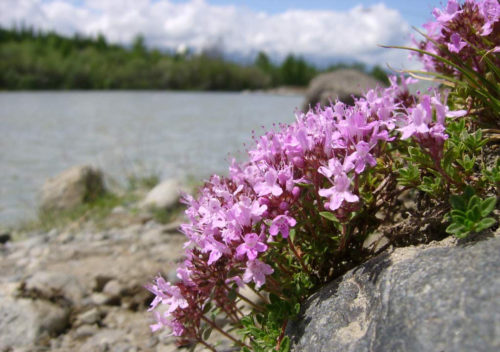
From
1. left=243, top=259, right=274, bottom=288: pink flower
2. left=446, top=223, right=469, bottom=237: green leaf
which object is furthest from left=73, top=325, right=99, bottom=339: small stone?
left=446, top=223, right=469, bottom=237: green leaf

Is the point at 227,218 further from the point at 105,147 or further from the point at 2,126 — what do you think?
the point at 2,126


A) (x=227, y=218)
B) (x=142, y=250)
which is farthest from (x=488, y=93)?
(x=142, y=250)

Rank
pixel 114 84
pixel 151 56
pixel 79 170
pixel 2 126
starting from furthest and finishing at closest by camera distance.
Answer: pixel 151 56
pixel 114 84
pixel 2 126
pixel 79 170

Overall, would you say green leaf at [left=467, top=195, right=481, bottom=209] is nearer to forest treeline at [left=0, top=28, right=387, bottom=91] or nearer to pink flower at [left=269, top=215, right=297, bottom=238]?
pink flower at [left=269, top=215, right=297, bottom=238]

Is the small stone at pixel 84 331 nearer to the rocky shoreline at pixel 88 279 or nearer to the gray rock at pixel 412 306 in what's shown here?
the rocky shoreline at pixel 88 279

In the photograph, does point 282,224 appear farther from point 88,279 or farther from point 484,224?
point 88,279

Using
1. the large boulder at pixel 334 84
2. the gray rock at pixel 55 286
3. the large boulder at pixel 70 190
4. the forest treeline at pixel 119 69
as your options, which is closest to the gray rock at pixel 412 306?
the gray rock at pixel 55 286

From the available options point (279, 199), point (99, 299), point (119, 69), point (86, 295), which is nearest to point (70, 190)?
point (86, 295)
